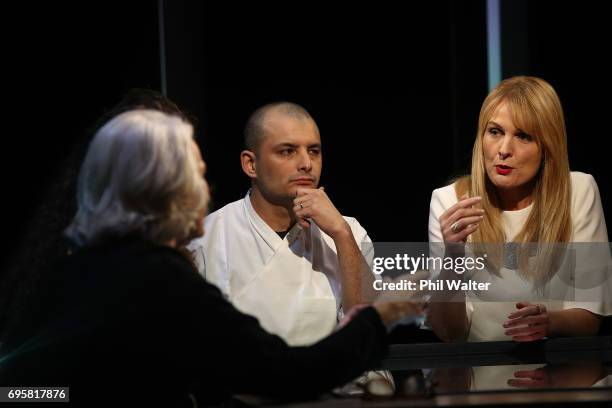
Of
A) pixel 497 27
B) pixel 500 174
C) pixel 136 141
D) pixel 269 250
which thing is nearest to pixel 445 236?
pixel 500 174

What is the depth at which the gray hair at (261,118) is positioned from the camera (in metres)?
2.45

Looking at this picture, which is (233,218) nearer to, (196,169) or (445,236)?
(445,236)

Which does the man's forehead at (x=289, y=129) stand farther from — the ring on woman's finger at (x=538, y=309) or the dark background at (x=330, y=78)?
the ring on woman's finger at (x=538, y=309)

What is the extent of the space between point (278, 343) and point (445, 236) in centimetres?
78

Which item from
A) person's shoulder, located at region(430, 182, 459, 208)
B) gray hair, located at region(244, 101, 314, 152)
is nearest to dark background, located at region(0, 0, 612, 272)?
gray hair, located at region(244, 101, 314, 152)

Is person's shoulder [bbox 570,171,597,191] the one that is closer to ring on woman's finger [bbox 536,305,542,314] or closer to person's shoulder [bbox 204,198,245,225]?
ring on woman's finger [bbox 536,305,542,314]

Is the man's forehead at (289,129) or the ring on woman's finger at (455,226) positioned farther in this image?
the man's forehead at (289,129)

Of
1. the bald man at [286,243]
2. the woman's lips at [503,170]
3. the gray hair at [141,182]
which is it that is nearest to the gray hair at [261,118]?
the bald man at [286,243]

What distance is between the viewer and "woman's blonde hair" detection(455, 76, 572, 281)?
87.5 inches

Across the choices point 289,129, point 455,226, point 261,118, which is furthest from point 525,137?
point 261,118

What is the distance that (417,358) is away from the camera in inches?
77.8

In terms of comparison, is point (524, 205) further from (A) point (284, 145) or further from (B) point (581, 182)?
(A) point (284, 145)

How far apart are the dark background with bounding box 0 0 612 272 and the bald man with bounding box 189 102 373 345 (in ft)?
1.61

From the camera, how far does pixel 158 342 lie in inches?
54.7
